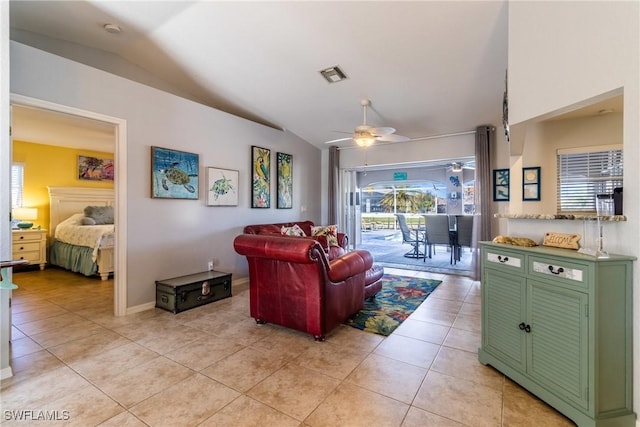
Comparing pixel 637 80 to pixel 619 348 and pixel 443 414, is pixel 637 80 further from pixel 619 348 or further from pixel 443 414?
pixel 443 414

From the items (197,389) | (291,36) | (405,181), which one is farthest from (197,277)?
(405,181)

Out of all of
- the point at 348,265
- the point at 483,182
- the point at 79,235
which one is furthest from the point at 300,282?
the point at 79,235

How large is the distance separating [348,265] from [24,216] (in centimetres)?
680

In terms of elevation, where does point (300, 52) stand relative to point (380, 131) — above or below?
above

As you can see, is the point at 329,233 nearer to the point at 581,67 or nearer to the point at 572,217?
the point at 572,217

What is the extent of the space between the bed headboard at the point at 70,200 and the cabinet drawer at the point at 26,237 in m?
0.36

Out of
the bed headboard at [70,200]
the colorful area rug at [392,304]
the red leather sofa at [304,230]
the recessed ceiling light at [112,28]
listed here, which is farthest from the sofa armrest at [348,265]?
the bed headboard at [70,200]

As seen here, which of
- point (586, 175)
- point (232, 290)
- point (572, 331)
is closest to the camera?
point (572, 331)

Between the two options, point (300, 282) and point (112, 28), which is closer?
point (300, 282)

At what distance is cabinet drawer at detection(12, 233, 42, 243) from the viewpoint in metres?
5.41

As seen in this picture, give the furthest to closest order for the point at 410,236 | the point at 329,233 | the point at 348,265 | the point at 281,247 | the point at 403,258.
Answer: the point at 410,236
the point at 403,258
the point at 329,233
the point at 348,265
the point at 281,247

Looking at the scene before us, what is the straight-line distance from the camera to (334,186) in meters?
6.69

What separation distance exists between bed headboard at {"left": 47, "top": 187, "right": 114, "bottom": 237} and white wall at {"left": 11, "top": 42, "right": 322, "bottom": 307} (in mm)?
4108

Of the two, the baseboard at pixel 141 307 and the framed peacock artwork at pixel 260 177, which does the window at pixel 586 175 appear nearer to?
the framed peacock artwork at pixel 260 177
